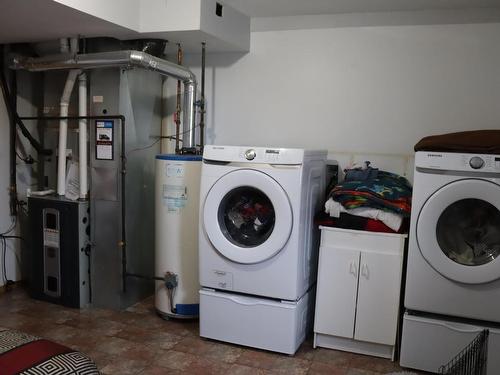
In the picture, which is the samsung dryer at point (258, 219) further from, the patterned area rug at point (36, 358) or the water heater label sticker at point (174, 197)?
the patterned area rug at point (36, 358)

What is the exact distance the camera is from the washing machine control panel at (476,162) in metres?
2.28

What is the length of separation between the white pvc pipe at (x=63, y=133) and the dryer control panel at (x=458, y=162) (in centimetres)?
242

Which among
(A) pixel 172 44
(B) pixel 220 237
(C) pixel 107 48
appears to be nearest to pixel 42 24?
(C) pixel 107 48

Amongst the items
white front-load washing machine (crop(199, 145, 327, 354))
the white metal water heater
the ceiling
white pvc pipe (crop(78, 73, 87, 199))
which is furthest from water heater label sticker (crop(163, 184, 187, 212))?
the ceiling

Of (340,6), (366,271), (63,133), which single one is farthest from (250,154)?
(63,133)

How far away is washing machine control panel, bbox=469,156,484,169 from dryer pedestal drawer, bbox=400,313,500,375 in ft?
2.78

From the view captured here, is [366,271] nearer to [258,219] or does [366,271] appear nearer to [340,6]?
[258,219]

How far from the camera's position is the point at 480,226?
8.06 ft

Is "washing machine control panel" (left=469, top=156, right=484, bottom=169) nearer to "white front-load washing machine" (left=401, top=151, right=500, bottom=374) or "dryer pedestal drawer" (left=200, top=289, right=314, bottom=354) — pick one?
"white front-load washing machine" (left=401, top=151, right=500, bottom=374)

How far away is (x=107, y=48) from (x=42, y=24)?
56 cm

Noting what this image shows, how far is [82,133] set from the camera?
3244 mm

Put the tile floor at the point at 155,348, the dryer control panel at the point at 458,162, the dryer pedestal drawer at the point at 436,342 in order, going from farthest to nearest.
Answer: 1. the tile floor at the point at 155,348
2. the dryer pedestal drawer at the point at 436,342
3. the dryer control panel at the point at 458,162

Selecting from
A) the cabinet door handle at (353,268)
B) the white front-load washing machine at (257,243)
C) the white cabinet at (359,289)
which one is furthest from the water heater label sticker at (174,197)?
the cabinet door handle at (353,268)

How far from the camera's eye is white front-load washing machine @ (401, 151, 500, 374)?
7.55 feet
